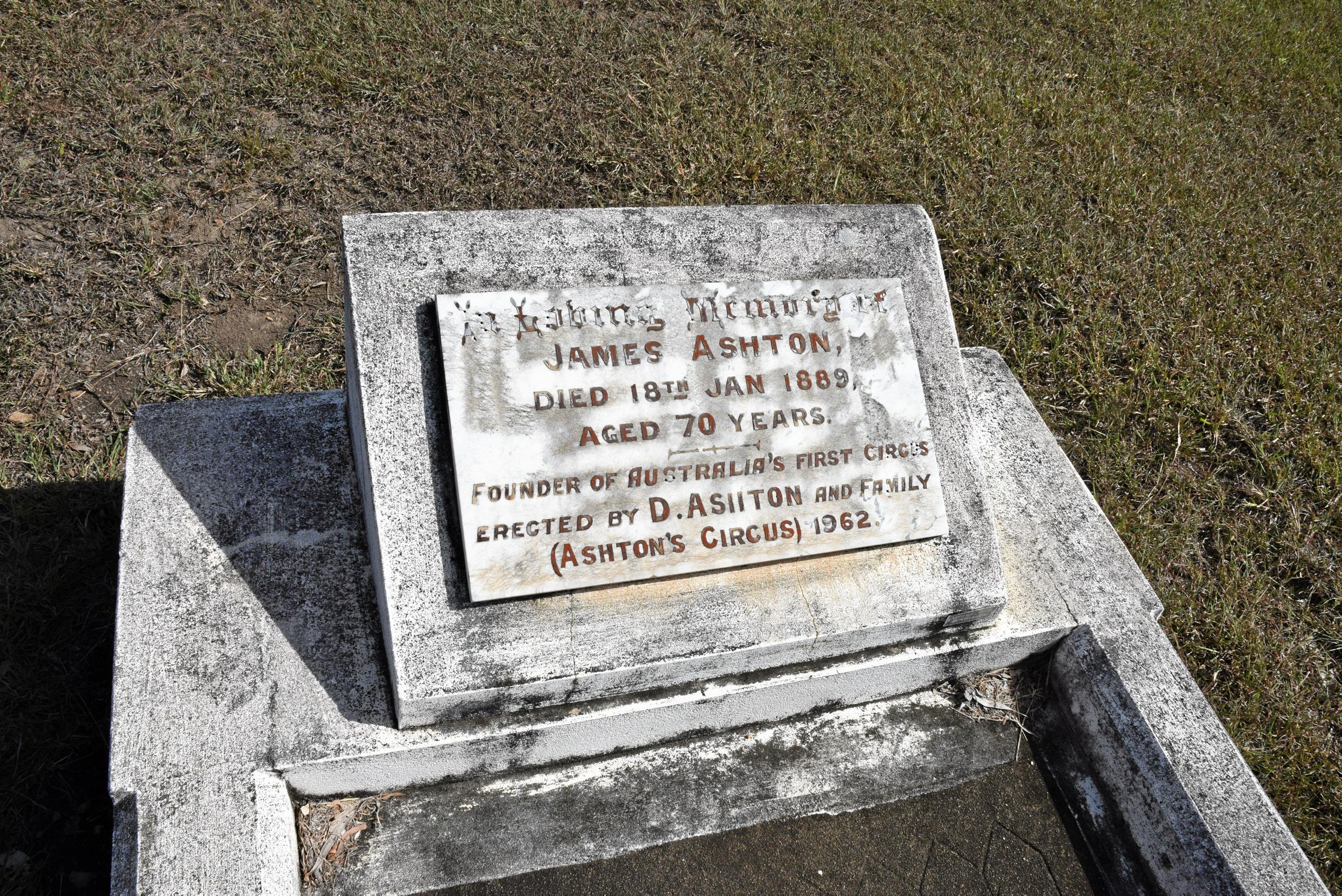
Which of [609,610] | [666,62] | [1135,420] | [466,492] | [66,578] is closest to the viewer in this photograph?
[466,492]

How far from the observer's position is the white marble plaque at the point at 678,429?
1.89 meters

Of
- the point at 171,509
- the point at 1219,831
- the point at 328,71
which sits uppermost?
the point at 328,71

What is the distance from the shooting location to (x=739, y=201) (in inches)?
154

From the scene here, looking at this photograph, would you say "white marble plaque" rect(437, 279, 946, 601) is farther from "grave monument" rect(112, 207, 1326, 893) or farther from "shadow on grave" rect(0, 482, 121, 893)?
"shadow on grave" rect(0, 482, 121, 893)

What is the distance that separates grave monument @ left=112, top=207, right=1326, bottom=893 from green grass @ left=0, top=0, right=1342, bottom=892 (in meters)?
0.62

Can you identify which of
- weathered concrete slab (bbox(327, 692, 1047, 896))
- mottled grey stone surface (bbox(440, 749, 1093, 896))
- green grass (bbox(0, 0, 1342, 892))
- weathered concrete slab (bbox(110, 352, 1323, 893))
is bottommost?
mottled grey stone surface (bbox(440, 749, 1093, 896))

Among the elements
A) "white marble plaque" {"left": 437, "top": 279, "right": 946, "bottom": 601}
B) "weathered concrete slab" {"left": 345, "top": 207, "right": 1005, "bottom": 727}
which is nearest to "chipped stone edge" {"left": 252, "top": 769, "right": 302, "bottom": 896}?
"weathered concrete slab" {"left": 345, "top": 207, "right": 1005, "bottom": 727}

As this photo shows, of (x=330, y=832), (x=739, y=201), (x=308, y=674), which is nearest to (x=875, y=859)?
(x=330, y=832)

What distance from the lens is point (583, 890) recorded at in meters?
2.01

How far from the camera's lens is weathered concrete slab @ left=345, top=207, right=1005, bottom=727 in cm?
191

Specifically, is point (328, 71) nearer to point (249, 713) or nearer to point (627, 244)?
point (627, 244)

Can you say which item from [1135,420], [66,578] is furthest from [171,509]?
[1135,420]

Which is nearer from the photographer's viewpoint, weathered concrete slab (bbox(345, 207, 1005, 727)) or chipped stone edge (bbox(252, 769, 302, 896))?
chipped stone edge (bbox(252, 769, 302, 896))

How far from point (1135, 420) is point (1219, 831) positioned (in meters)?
1.74
